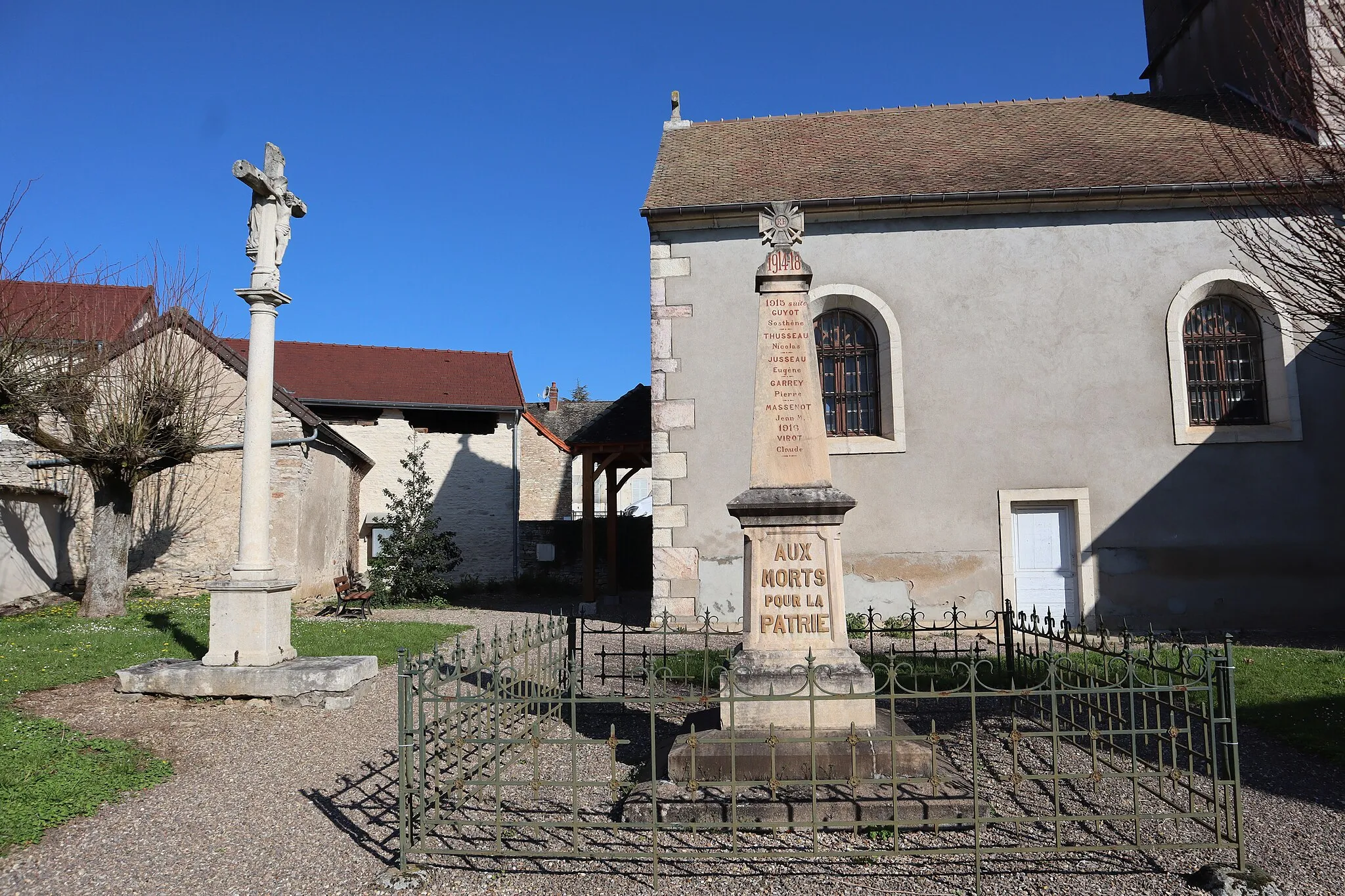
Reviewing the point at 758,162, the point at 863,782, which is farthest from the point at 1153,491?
the point at 863,782

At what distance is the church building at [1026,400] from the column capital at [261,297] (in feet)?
17.7

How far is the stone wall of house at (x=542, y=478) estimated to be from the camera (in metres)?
27.0

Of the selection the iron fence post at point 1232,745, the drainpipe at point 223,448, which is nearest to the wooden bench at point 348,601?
the drainpipe at point 223,448

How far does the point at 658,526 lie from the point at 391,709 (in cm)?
530

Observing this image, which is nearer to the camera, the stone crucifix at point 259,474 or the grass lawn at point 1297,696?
the grass lawn at point 1297,696

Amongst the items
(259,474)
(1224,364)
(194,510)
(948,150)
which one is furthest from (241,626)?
(1224,364)

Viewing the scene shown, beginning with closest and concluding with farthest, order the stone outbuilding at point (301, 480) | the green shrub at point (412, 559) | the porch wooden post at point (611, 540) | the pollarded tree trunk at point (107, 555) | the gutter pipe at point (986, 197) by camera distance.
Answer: the gutter pipe at point (986, 197) → the pollarded tree trunk at point (107, 555) → the stone outbuilding at point (301, 480) → the porch wooden post at point (611, 540) → the green shrub at point (412, 559)

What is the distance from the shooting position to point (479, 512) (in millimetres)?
22188

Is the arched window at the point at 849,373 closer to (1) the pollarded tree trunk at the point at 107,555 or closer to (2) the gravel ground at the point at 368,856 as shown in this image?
(2) the gravel ground at the point at 368,856

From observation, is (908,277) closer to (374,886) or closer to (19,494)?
(374,886)

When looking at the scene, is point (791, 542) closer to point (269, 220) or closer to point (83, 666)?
point (269, 220)

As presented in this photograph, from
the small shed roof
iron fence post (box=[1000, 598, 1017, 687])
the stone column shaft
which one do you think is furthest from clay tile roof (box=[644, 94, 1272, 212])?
iron fence post (box=[1000, 598, 1017, 687])

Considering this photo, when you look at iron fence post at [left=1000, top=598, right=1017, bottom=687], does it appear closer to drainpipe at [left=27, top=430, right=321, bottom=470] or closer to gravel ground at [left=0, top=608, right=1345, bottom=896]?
gravel ground at [left=0, top=608, right=1345, bottom=896]

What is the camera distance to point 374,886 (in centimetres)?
384
